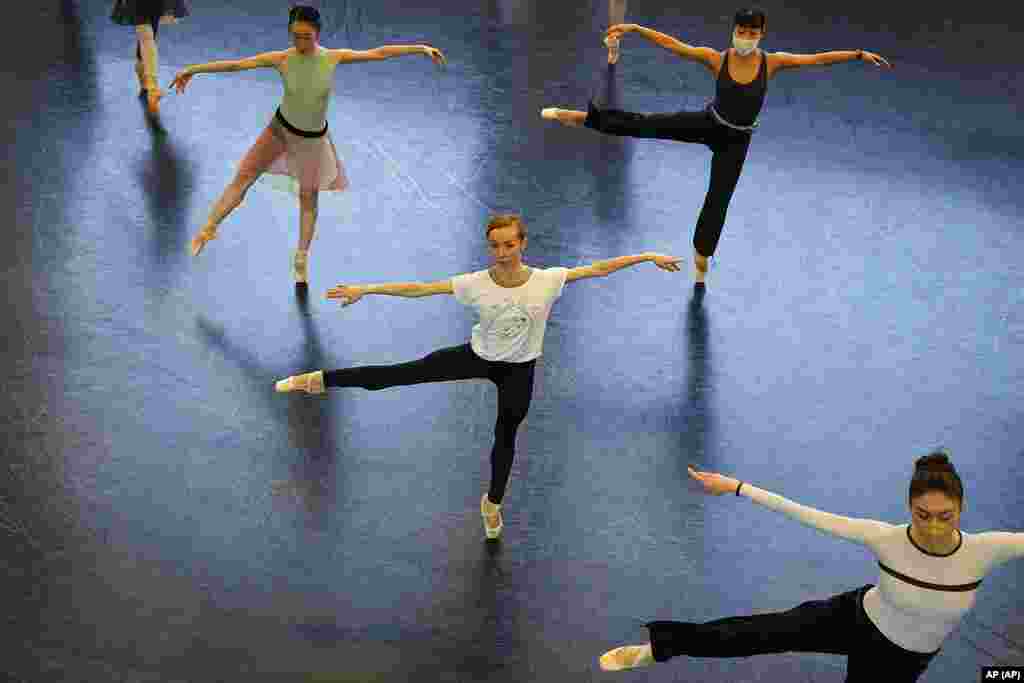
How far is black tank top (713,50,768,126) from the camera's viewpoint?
7.00 m

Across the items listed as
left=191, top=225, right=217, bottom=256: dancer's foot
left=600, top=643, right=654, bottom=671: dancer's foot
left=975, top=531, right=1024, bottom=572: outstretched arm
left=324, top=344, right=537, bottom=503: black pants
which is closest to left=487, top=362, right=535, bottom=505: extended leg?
left=324, top=344, right=537, bottom=503: black pants

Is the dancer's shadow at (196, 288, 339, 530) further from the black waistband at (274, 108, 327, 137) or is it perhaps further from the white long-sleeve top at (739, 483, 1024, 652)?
the white long-sleeve top at (739, 483, 1024, 652)

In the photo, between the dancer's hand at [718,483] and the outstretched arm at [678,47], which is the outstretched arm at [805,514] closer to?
the dancer's hand at [718,483]

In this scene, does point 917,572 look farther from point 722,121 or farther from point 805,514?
point 722,121

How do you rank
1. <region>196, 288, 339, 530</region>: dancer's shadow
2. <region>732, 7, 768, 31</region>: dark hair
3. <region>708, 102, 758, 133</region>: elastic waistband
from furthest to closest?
<region>708, 102, 758, 133</region>: elastic waistband
<region>732, 7, 768, 31</region>: dark hair
<region>196, 288, 339, 530</region>: dancer's shadow

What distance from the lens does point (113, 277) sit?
7234 mm

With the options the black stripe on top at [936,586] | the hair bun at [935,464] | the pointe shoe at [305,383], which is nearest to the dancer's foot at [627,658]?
the black stripe on top at [936,586]

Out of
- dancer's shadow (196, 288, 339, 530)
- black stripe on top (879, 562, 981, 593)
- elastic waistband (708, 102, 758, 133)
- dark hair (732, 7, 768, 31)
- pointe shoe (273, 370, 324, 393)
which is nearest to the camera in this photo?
black stripe on top (879, 562, 981, 593)

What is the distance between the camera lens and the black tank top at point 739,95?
7.00 meters

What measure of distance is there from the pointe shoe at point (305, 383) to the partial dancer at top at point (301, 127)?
1.25 metres

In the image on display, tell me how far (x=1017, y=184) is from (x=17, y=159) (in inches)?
210

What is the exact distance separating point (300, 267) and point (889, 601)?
363 cm

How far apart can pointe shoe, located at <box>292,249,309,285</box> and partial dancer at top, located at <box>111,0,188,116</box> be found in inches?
87.4

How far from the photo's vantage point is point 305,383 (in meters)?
5.84
